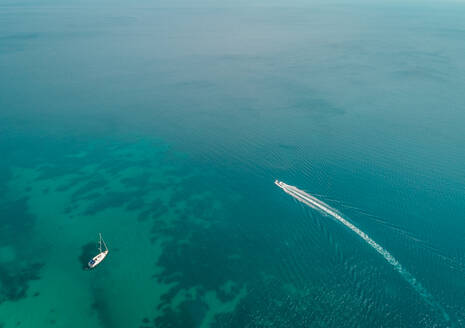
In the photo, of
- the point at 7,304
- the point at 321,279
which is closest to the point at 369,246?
the point at 321,279

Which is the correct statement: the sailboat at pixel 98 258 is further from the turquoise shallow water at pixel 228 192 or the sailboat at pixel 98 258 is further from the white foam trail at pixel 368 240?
the white foam trail at pixel 368 240

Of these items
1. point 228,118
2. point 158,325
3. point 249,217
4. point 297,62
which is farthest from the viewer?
point 297,62

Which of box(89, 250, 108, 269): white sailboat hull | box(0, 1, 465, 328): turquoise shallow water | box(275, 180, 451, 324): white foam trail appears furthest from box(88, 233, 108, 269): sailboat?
box(275, 180, 451, 324): white foam trail

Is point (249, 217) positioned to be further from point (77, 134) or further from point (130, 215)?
point (77, 134)

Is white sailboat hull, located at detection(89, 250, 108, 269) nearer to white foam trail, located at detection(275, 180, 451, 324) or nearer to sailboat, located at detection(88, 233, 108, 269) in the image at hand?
sailboat, located at detection(88, 233, 108, 269)

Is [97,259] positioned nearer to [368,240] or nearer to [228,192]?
[228,192]

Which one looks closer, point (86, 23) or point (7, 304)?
point (7, 304)

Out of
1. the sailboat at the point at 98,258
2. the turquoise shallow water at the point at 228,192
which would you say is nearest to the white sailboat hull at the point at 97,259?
the sailboat at the point at 98,258
